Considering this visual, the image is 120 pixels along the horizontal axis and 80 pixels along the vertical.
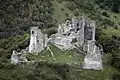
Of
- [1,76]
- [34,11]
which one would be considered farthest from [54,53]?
[34,11]

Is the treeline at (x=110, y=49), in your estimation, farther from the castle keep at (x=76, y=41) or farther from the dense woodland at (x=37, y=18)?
the castle keep at (x=76, y=41)

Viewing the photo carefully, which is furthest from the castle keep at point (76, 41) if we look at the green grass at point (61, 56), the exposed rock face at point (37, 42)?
the green grass at point (61, 56)

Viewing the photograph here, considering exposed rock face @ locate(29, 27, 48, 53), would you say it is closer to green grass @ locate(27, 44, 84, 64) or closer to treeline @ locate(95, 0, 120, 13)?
green grass @ locate(27, 44, 84, 64)

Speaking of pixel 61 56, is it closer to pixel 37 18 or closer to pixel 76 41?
pixel 76 41

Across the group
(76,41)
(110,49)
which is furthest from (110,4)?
(76,41)

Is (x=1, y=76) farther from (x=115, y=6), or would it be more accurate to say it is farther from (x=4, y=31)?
(x=115, y=6)
